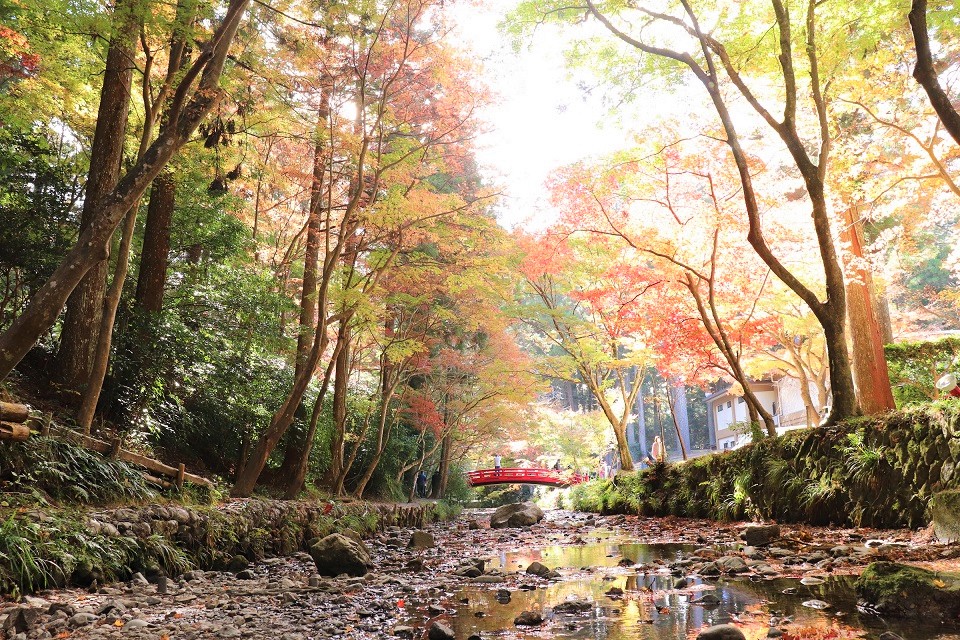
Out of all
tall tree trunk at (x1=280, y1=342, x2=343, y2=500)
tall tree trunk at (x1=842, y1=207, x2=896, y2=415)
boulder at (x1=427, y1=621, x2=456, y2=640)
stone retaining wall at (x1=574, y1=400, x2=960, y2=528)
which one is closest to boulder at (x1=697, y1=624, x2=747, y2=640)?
boulder at (x1=427, y1=621, x2=456, y2=640)

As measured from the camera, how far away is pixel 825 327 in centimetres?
812

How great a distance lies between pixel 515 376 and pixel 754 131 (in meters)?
9.02

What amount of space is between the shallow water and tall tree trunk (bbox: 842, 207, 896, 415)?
6734 mm

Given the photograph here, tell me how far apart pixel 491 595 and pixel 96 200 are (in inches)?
238

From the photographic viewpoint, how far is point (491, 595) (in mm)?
4816

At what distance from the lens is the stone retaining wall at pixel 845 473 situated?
20.1 feet

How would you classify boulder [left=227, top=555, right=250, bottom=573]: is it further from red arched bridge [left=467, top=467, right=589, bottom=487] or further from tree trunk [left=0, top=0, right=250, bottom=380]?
red arched bridge [left=467, top=467, right=589, bottom=487]

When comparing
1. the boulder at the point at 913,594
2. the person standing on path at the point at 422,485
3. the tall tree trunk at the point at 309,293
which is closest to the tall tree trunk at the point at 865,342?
the boulder at the point at 913,594

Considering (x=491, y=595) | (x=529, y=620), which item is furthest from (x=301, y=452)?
(x=529, y=620)

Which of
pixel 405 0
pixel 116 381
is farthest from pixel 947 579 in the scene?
pixel 405 0

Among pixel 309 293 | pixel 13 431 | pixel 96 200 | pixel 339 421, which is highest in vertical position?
pixel 309 293

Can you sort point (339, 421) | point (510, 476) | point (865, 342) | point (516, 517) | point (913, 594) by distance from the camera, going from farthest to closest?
1. point (510, 476)
2. point (516, 517)
3. point (339, 421)
4. point (865, 342)
5. point (913, 594)

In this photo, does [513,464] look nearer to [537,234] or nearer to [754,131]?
[537,234]

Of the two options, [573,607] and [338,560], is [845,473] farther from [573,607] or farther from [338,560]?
[338,560]
